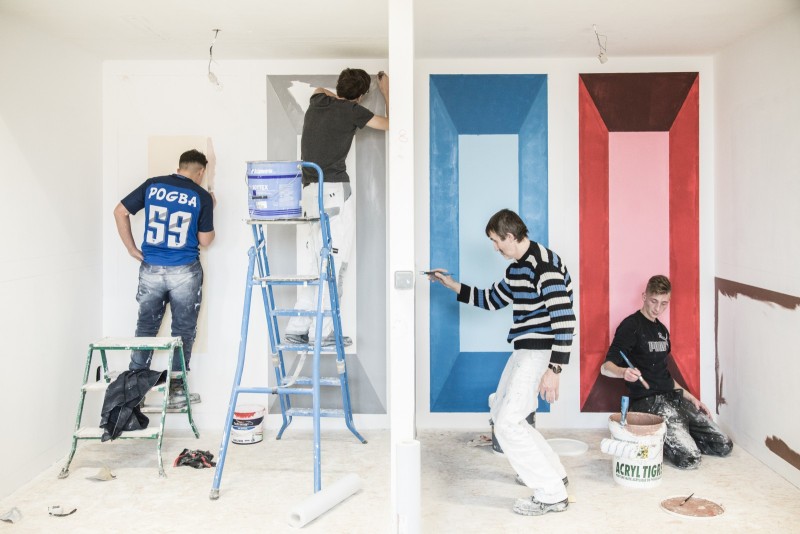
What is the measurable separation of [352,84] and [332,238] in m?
0.95

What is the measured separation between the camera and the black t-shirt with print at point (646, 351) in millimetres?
4984

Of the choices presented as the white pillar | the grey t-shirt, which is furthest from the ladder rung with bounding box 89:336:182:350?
the white pillar

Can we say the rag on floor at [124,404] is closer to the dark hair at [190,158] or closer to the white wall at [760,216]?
the dark hair at [190,158]

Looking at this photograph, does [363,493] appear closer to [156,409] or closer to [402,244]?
[156,409]

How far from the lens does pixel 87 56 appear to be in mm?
5109

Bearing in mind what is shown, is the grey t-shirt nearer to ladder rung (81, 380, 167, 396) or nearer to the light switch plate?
ladder rung (81, 380, 167, 396)

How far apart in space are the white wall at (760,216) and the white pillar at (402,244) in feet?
7.41

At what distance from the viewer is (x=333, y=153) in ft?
16.5

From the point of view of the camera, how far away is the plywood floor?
12.6ft

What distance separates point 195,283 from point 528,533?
2659mm

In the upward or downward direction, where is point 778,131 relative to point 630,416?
upward

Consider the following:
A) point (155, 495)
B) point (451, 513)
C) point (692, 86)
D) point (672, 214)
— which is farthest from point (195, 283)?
point (692, 86)

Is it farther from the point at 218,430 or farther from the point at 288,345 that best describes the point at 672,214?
the point at 218,430

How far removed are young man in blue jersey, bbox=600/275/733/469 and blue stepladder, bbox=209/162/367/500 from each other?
1.68 metres
